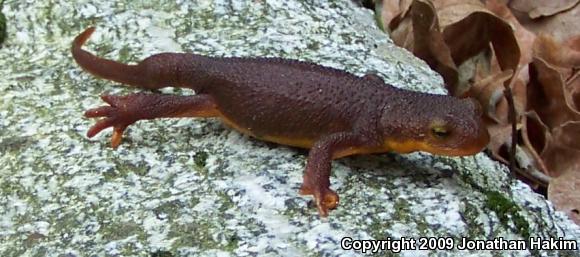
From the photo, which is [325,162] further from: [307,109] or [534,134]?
[534,134]

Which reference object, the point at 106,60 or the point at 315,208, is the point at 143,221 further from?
the point at 106,60

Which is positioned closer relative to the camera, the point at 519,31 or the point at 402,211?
the point at 402,211

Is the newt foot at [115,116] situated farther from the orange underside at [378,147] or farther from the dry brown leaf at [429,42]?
the dry brown leaf at [429,42]

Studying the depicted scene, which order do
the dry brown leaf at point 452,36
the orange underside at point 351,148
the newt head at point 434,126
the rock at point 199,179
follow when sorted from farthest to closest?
the dry brown leaf at point 452,36
the orange underside at point 351,148
the newt head at point 434,126
the rock at point 199,179

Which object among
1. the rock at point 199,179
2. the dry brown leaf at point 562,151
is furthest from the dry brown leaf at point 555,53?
the rock at point 199,179

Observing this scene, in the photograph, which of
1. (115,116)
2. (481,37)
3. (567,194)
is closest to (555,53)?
(481,37)

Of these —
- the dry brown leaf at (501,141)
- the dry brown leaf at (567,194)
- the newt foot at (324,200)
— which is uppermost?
the newt foot at (324,200)

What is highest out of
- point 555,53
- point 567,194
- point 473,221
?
point 473,221

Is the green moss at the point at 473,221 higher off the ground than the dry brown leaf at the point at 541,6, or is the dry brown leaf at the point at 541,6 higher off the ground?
the green moss at the point at 473,221
